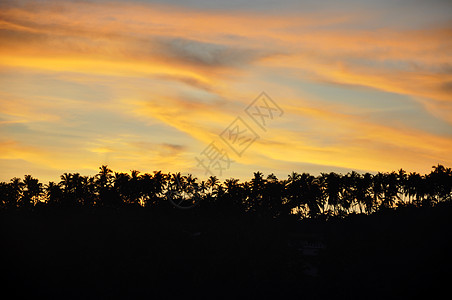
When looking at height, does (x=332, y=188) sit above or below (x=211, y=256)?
above

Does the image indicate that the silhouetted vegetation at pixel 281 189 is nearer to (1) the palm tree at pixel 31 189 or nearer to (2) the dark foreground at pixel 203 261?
(1) the palm tree at pixel 31 189

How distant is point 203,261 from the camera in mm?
61250

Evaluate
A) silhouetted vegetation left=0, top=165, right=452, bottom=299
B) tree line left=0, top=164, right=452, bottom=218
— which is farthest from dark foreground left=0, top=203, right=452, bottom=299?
tree line left=0, top=164, right=452, bottom=218

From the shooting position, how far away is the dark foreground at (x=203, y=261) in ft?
187

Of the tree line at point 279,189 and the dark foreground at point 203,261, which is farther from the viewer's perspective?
the tree line at point 279,189

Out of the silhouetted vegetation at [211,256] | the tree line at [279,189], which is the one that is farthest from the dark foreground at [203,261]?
the tree line at [279,189]

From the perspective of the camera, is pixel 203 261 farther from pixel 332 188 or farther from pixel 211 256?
pixel 332 188

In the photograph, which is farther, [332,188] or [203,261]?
[332,188]

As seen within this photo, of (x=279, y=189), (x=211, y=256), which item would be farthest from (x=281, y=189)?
(x=211, y=256)

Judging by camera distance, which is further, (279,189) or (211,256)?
(279,189)

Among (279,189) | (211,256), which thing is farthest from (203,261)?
(279,189)

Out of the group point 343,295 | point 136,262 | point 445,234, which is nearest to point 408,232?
point 445,234

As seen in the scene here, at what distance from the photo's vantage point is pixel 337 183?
392 ft

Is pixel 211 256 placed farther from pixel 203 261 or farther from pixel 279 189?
pixel 279 189
